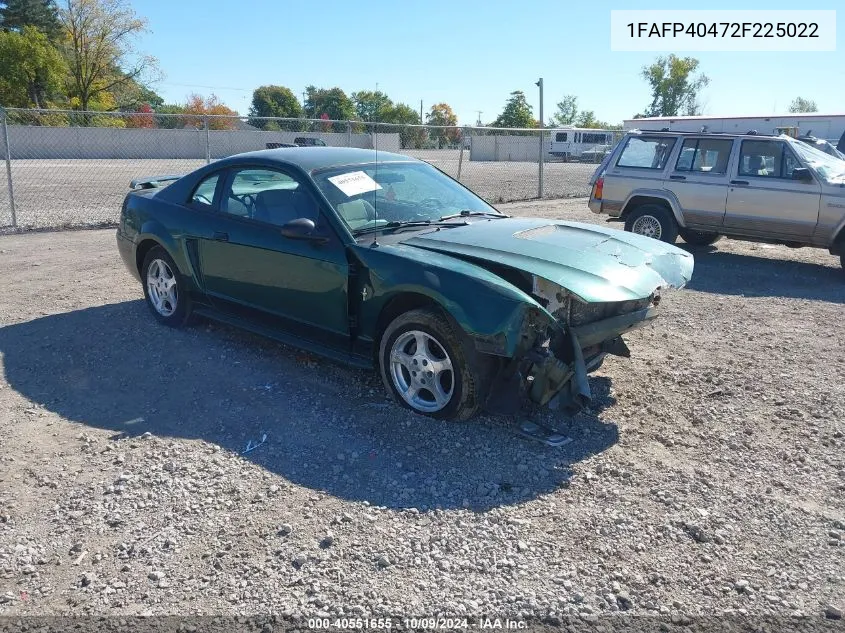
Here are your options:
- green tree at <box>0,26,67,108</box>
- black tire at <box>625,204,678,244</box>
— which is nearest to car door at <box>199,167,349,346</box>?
black tire at <box>625,204,678,244</box>

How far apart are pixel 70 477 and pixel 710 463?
3459mm

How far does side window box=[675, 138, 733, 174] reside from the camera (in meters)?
9.73

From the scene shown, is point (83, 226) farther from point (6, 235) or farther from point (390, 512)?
point (390, 512)

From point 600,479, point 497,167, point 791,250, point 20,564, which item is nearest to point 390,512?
point 600,479

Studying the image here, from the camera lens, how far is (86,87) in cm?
5375

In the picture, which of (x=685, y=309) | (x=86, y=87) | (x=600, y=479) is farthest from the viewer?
(x=86, y=87)

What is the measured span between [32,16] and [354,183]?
57744mm

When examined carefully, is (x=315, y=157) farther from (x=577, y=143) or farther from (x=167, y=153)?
(x=577, y=143)

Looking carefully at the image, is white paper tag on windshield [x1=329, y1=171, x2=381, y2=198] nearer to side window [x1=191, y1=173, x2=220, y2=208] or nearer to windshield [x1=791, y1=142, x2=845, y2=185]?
side window [x1=191, y1=173, x2=220, y2=208]

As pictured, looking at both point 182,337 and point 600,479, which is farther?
point 182,337

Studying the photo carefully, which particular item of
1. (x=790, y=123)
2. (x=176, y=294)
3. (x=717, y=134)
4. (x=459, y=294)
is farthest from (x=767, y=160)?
(x=790, y=123)

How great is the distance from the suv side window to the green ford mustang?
532cm

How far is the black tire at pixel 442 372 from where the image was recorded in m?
4.10

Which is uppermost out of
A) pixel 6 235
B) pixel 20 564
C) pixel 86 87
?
pixel 86 87
